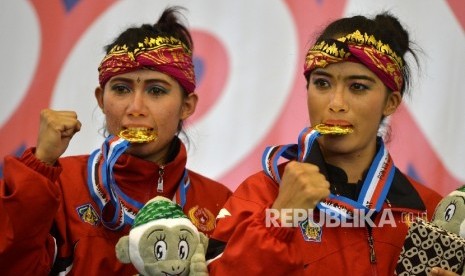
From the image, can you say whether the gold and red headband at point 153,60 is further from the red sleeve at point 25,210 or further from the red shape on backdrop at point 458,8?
the red shape on backdrop at point 458,8

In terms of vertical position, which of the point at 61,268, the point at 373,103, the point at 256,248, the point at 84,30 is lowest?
the point at 61,268

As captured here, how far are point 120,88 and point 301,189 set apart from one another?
88cm

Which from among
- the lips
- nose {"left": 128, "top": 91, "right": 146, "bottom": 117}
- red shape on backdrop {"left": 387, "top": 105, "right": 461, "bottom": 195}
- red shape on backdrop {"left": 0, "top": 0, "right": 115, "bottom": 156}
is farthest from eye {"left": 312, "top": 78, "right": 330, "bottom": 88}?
red shape on backdrop {"left": 0, "top": 0, "right": 115, "bottom": 156}

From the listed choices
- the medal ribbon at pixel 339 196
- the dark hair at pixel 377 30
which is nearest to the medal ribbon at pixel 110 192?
the medal ribbon at pixel 339 196

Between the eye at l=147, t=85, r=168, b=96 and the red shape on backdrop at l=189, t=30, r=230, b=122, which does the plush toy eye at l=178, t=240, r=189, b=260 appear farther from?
the red shape on backdrop at l=189, t=30, r=230, b=122

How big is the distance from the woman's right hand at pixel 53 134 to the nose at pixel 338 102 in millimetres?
706

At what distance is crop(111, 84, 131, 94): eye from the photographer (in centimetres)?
261

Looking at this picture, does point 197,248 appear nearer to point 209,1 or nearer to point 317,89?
point 317,89

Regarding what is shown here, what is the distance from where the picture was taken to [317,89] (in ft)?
7.82

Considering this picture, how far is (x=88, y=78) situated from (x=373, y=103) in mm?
1368

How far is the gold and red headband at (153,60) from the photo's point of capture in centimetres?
256

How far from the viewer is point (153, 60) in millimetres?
2566

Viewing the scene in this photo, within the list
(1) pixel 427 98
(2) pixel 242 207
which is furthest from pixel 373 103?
(1) pixel 427 98

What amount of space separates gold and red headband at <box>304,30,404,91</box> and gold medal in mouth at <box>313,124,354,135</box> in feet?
0.58
